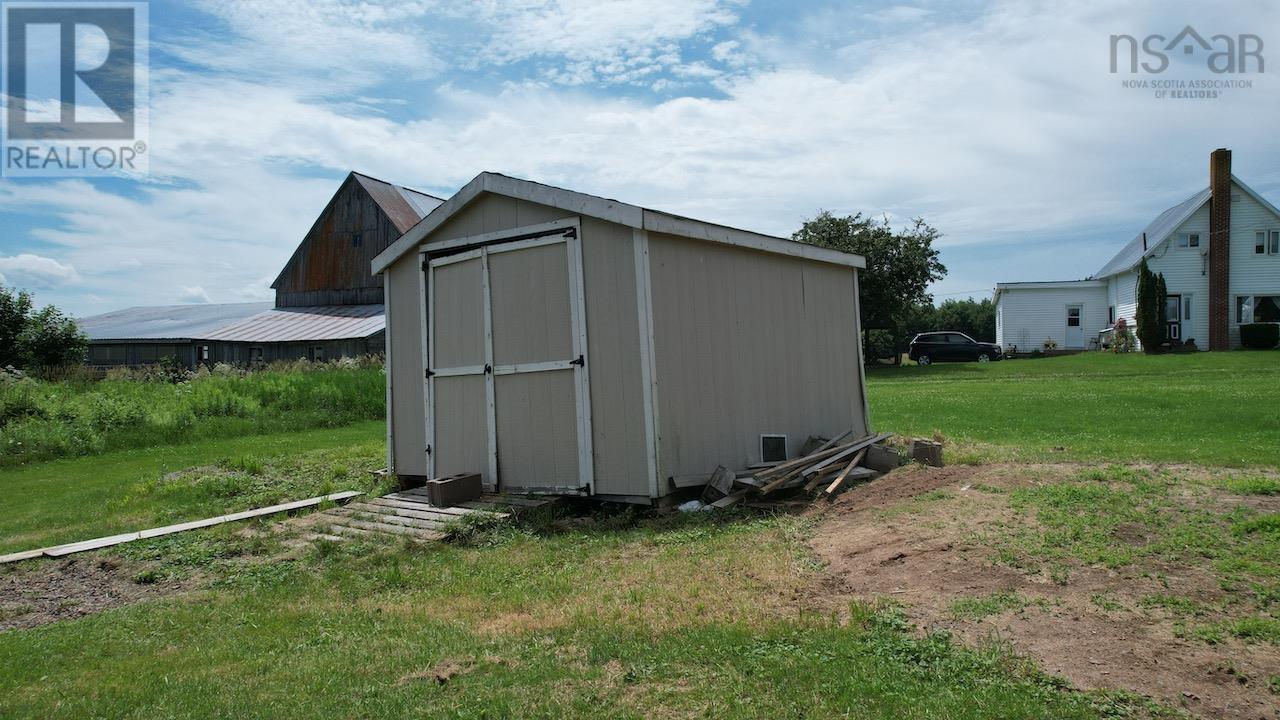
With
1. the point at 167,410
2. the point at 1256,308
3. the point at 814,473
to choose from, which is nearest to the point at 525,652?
the point at 814,473

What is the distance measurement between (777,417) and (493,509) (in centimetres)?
361

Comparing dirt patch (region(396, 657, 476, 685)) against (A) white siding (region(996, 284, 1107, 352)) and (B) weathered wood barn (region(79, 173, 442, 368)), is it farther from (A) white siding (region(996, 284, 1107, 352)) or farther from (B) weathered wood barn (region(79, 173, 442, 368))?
(A) white siding (region(996, 284, 1107, 352))

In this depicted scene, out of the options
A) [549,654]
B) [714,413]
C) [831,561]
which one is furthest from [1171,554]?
[714,413]

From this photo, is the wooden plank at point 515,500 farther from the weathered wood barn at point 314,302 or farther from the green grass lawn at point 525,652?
the weathered wood barn at point 314,302

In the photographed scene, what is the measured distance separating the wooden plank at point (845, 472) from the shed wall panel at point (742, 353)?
936mm

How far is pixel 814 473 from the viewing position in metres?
8.81

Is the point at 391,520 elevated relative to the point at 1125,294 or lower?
Answer: lower

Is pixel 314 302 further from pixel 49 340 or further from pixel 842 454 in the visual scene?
pixel 842 454

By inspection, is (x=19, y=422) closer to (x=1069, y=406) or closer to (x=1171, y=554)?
(x=1171, y=554)

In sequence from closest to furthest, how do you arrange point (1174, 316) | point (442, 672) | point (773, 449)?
point (442, 672) → point (773, 449) → point (1174, 316)

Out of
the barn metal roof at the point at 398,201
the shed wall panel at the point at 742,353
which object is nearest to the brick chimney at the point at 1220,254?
the shed wall panel at the point at 742,353

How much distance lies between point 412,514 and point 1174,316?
33.8 meters

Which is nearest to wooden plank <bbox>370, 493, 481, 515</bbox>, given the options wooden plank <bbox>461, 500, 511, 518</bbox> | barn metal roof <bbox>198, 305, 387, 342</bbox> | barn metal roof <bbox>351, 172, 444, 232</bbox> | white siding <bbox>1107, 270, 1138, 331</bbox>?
wooden plank <bbox>461, 500, 511, 518</bbox>

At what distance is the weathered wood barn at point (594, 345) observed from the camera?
8320 mm
